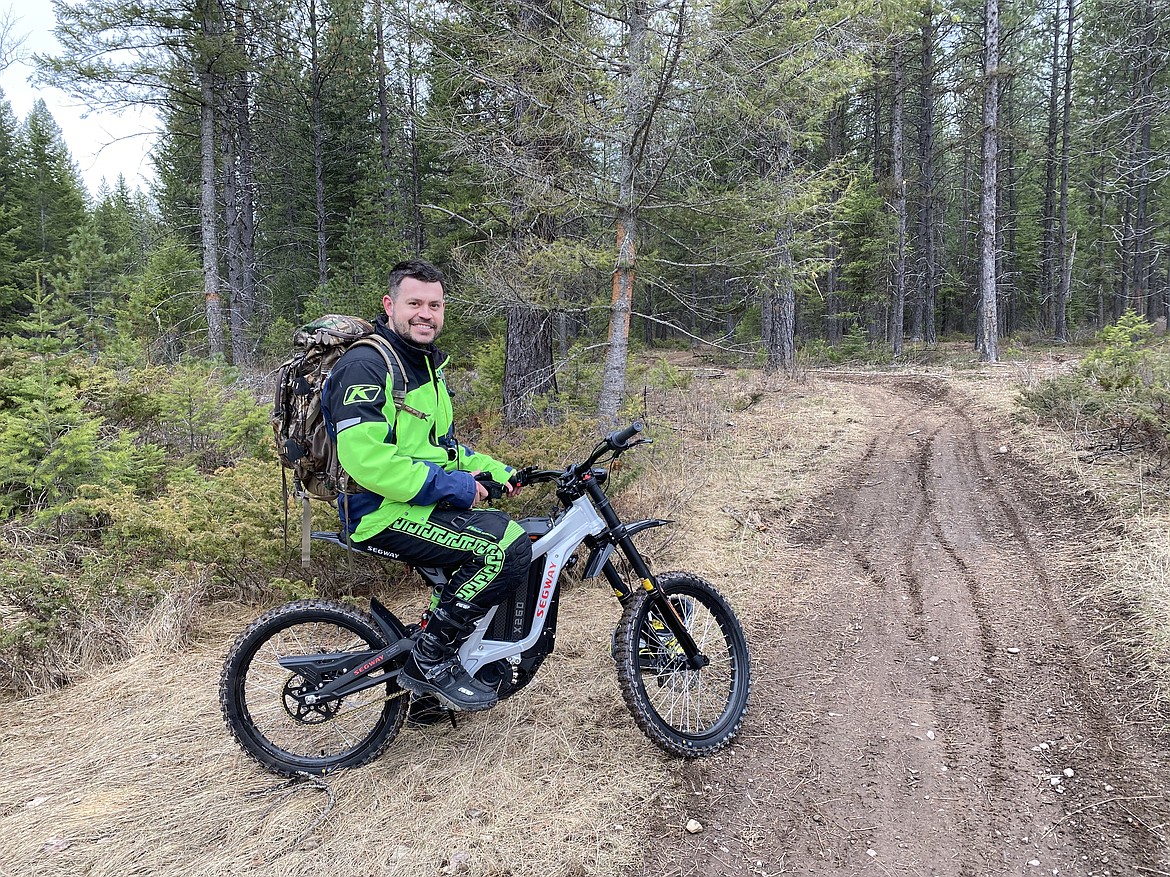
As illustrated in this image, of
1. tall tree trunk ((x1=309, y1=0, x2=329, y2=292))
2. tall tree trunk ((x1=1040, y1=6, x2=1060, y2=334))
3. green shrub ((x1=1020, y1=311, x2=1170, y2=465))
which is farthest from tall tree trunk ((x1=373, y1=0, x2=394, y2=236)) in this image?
tall tree trunk ((x1=1040, y1=6, x2=1060, y2=334))

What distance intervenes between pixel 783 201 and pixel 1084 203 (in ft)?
116

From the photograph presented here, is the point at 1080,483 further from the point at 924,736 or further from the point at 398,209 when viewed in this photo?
the point at 398,209

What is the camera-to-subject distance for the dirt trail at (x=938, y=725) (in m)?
2.55

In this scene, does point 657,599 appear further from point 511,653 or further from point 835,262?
point 835,262

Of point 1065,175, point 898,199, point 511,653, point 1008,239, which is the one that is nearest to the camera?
point 511,653

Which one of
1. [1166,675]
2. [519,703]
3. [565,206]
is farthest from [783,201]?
[519,703]

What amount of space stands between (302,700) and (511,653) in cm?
98

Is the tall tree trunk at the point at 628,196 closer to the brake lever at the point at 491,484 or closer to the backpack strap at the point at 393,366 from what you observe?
the brake lever at the point at 491,484

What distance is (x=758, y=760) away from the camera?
10.2 feet

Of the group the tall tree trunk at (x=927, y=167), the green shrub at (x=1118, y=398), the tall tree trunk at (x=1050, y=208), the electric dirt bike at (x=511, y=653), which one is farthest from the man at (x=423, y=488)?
the tall tree trunk at (x=1050, y=208)

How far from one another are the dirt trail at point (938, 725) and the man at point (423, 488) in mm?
1266

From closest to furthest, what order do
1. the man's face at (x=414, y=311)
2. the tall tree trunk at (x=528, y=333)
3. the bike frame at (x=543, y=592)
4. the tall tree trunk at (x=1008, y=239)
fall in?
the man's face at (x=414, y=311)
the bike frame at (x=543, y=592)
the tall tree trunk at (x=528, y=333)
the tall tree trunk at (x=1008, y=239)

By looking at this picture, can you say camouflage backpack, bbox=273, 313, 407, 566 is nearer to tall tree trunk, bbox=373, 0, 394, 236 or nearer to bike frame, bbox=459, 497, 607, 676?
bike frame, bbox=459, 497, 607, 676

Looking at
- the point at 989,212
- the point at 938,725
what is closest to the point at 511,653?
the point at 938,725
